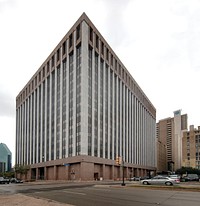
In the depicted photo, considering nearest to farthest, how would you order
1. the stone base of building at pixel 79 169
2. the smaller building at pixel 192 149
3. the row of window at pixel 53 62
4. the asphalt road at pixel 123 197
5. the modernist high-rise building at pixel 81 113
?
1. the asphalt road at pixel 123 197
2. the stone base of building at pixel 79 169
3. the modernist high-rise building at pixel 81 113
4. the row of window at pixel 53 62
5. the smaller building at pixel 192 149

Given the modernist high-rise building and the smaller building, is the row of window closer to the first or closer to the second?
the modernist high-rise building

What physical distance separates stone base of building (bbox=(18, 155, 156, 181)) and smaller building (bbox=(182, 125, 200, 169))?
70.7 meters

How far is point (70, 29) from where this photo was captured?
94000 mm

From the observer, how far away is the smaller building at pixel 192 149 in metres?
172

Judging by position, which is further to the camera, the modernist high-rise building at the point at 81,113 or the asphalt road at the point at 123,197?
the modernist high-rise building at the point at 81,113

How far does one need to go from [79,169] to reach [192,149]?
114 metres

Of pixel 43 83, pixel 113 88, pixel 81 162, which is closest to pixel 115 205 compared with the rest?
pixel 81 162

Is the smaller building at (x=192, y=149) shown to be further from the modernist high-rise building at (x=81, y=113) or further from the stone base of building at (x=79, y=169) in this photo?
the stone base of building at (x=79, y=169)

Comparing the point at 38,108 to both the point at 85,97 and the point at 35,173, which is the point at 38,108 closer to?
the point at 35,173

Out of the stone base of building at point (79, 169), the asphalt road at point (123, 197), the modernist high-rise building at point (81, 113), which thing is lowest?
the stone base of building at point (79, 169)

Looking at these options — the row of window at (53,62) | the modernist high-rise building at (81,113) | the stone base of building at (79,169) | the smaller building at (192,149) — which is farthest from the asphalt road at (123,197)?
the smaller building at (192,149)

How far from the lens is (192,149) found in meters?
174

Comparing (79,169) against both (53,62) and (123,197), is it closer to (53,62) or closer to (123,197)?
(53,62)

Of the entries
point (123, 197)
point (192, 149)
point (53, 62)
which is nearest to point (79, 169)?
point (53, 62)
